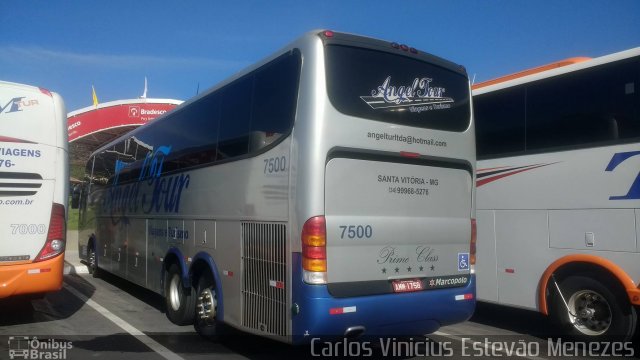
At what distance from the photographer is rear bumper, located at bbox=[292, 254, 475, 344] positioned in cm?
477

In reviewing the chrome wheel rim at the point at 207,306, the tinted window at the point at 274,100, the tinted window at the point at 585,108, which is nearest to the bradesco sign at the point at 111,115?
the chrome wheel rim at the point at 207,306

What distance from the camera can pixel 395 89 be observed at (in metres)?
5.58

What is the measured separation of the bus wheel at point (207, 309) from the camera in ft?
21.5

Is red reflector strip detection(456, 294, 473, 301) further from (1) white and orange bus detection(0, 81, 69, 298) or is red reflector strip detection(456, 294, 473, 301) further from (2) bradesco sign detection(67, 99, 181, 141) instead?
(2) bradesco sign detection(67, 99, 181, 141)

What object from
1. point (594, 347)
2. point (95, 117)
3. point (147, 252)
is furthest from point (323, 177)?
point (95, 117)

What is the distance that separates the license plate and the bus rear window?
1.69 meters

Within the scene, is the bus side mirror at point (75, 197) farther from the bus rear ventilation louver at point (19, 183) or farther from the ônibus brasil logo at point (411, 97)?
the ônibus brasil logo at point (411, 97)

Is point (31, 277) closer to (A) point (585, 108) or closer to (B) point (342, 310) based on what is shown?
(B) point (342, 310)

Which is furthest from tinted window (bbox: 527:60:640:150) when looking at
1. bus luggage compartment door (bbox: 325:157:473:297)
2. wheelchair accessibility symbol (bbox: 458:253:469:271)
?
wheelchair accessibility symbol (bbox: 458:253:469:271)

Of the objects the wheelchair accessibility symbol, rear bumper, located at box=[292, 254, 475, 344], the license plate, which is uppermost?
the wheelchair accessibility symbol

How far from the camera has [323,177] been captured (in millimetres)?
4879

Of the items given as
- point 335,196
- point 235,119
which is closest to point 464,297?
point 335,196

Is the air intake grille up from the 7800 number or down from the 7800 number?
down

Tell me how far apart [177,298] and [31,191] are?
2.51m
